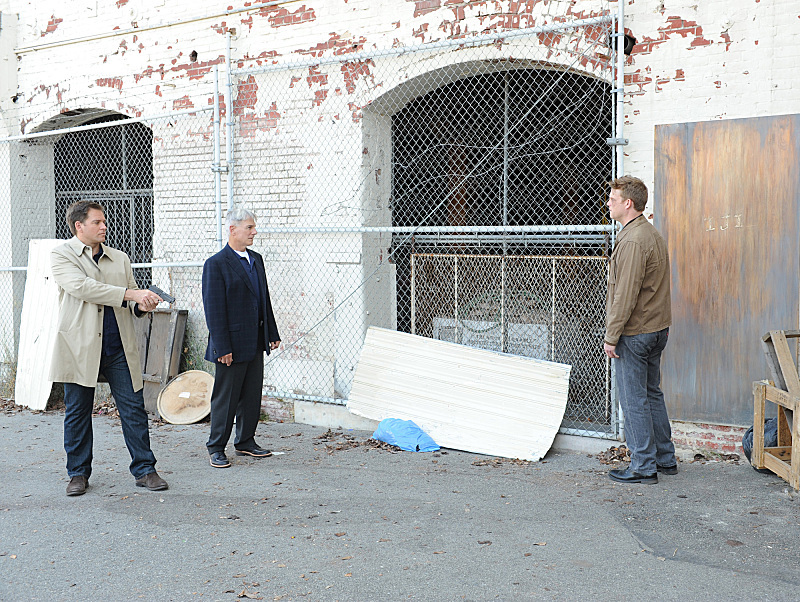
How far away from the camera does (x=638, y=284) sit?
5035 millimetres

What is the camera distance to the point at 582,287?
6.72 meters

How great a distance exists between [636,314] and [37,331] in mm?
6176

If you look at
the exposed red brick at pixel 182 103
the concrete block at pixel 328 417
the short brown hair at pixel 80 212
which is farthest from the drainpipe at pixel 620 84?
the exposed red brick at pixel 182 103

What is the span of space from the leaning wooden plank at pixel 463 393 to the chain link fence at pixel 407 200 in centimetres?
52

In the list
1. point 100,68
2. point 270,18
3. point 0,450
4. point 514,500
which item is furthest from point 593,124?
point 0,450

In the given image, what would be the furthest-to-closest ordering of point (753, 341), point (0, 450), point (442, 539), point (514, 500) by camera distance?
point (0, 450) → point (753, 341) → point (514, 500) → point (442, 539)

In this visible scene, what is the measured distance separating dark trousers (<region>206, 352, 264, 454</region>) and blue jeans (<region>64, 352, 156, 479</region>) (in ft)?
2.07

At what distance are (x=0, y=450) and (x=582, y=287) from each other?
17.0 feet

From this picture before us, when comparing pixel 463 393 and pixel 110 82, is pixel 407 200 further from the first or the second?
pixel 110 82

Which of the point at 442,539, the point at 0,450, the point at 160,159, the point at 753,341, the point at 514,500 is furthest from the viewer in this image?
the point at 160,159

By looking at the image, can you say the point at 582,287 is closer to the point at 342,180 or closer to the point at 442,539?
the point at 342,180

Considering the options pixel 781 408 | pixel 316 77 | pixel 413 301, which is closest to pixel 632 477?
pixel 781 408

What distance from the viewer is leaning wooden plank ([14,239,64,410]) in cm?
802

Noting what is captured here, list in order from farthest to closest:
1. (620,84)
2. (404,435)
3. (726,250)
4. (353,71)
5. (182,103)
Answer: (182,103) < (353,71) < (404,435) < (620,84) < (726,250)
